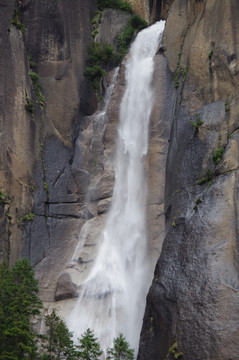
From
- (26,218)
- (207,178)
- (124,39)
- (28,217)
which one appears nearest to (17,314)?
(26,218)

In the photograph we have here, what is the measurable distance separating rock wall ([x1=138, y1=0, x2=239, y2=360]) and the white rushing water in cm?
266

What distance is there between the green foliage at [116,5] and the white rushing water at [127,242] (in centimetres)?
513

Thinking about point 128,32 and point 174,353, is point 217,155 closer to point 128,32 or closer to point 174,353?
point 174,353

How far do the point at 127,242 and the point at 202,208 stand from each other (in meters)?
6.98

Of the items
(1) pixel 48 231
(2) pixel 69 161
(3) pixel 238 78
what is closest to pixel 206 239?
(3) pixel 238 78

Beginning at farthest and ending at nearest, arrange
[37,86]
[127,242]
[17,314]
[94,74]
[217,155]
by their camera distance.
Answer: [94,74] → [37,86] → [127,242] → [217,155] → [17,314]

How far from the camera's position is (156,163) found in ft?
92.9

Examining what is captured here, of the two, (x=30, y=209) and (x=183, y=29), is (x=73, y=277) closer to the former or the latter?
(x=30, y=209)

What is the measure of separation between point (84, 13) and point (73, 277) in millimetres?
20448

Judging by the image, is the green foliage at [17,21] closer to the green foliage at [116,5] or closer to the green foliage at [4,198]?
the green foliage at [116,5]

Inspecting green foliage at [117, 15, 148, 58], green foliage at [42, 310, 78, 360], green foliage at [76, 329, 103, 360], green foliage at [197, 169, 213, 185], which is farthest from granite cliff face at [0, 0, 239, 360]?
green foliage at [42, 310, 78, 360]

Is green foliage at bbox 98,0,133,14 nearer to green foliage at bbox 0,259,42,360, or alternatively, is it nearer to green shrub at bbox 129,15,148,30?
green shrub at bbox 129,15,148,30

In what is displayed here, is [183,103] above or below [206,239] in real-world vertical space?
above

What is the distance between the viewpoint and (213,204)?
66.9 ft
